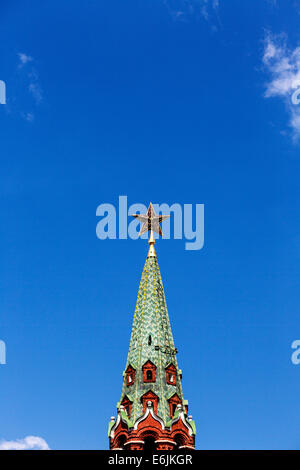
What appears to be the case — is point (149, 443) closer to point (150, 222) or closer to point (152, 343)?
point (152, 343)

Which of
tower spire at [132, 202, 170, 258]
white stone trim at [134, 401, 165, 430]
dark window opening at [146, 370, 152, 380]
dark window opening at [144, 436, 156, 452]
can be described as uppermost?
tower spire at [132, 202, 170, 258]

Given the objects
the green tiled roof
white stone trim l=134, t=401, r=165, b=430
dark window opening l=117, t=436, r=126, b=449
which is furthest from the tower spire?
dark window opening l=117, t=436, r=126, b=449

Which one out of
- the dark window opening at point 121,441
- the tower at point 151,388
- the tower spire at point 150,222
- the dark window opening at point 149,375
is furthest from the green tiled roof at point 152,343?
the tower spire at point 150,222

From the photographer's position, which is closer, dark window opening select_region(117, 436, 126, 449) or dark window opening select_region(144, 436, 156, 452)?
dark window opening select_region(144, 436, 156, 452)

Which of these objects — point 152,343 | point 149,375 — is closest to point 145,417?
point 149,375

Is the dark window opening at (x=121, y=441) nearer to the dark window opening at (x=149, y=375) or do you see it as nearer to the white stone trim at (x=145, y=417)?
the white stone trim at (x=145, y=417)

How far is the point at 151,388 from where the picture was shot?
3994cm

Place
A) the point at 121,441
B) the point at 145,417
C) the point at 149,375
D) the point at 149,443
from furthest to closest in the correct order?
1. the point at 149,375
2. the point at 121,441
3. the point at 149,443
4. the point at 145,417

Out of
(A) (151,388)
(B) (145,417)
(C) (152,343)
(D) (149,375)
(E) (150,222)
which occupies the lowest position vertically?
(B) (145,417)

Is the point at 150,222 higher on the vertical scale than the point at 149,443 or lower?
higher

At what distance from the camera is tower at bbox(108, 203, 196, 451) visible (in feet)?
125

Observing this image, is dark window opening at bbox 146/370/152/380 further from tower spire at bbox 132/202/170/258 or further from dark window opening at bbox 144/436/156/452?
tower spire at bbox 132/202/170/258

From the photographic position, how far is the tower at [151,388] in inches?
1501
